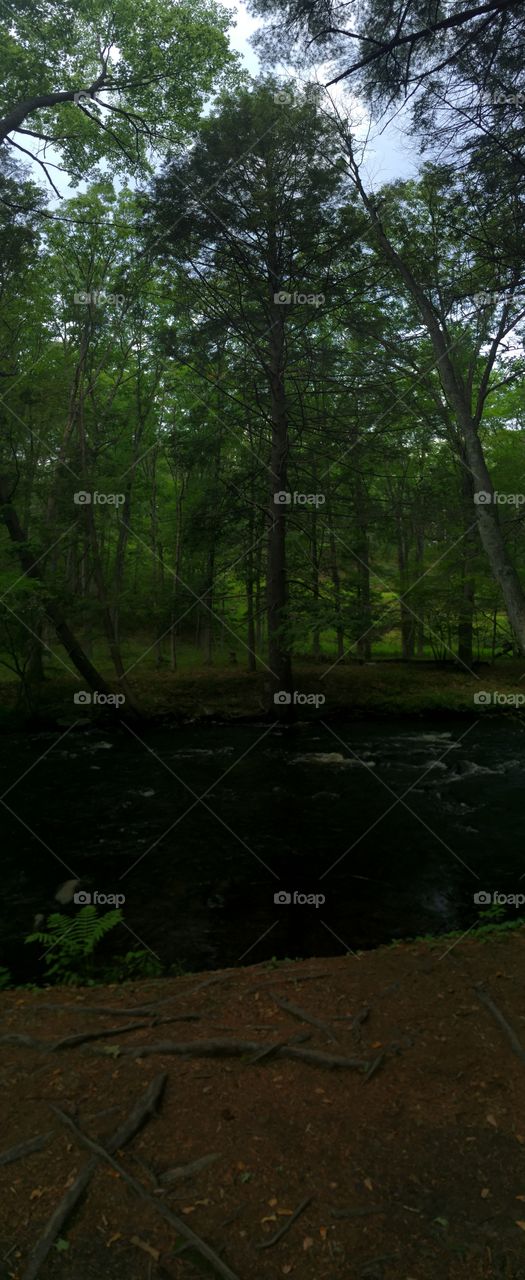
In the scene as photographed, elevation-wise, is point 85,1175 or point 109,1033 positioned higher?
point 85,1175

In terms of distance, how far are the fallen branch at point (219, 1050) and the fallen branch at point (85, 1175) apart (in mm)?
279

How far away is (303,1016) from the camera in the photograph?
14.8 feet

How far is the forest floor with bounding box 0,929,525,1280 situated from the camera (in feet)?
9.23

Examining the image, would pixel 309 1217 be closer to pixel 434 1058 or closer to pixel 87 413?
pixel 434 1058

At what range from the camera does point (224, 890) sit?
8562 mm

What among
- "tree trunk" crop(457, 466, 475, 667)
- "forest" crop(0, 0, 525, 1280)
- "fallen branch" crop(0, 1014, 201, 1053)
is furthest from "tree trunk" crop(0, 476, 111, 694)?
"fallen branch" crop(0, 1014, 201, 1053)

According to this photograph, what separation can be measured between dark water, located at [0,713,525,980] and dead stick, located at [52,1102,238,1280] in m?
3.35
